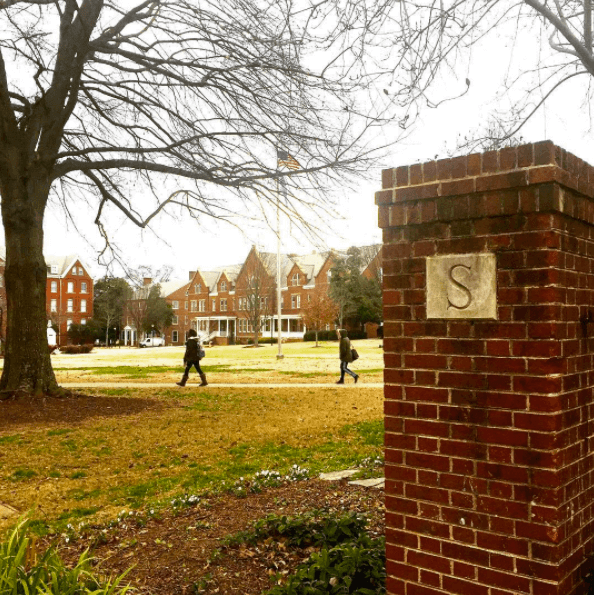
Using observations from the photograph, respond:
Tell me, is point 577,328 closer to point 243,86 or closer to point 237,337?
point 243,86

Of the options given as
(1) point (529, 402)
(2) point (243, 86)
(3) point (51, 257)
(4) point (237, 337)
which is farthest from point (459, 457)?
(3) point (51, 257)

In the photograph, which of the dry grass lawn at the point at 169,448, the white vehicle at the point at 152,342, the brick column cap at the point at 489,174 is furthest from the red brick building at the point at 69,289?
the brick column cap at the point at 489,174

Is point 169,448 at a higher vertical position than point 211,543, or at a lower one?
lower

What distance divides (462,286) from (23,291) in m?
11.1

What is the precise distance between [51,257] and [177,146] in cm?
6499

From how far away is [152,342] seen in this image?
2682 inches

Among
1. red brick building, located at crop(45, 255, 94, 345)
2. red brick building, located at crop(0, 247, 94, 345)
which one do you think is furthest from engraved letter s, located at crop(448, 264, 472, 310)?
red brick building, located at crop(45, 255, 94, 345)

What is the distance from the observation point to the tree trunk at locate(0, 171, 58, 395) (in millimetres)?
11648

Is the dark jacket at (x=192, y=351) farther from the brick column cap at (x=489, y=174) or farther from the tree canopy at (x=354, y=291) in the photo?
the tree canopy at (x=354, y=291)

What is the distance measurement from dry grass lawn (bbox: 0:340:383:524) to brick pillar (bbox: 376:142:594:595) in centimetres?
350

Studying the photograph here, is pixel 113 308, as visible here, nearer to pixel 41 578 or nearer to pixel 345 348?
pixel 345 348

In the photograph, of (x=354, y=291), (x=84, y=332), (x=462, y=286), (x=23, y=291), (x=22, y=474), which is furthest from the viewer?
(x=84, y=332)

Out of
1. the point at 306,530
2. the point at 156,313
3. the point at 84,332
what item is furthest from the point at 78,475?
the point at 156,313

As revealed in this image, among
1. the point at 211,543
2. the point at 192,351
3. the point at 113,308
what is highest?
the point at 113,308
